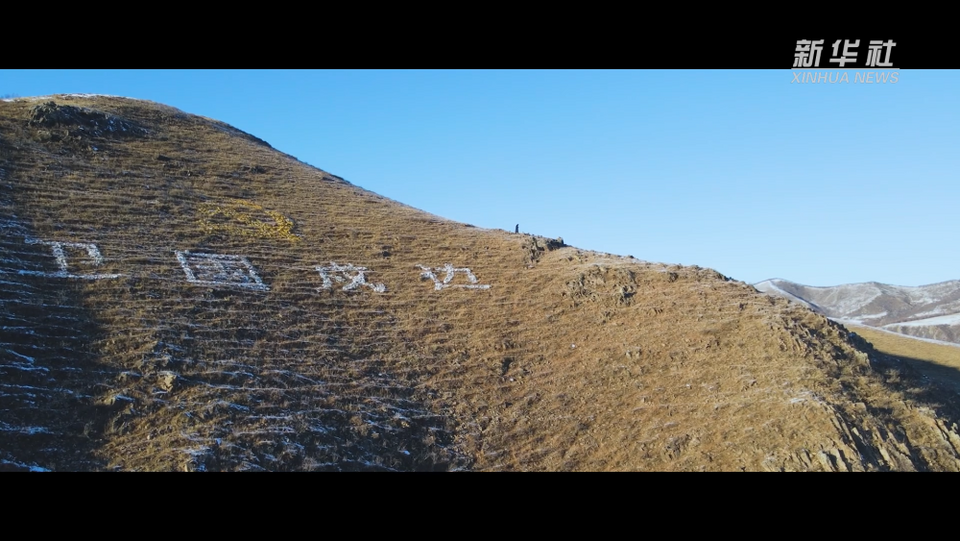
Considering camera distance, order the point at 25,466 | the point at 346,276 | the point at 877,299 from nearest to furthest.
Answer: the point at 25,466 → the point at 346,276 → the point at 877,299

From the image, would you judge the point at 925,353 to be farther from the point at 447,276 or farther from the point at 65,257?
the point at 65,257

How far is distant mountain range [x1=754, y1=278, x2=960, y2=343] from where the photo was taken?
146 ft

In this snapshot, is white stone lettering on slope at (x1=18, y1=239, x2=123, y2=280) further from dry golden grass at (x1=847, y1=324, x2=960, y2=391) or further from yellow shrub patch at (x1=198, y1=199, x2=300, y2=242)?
→ dry golden grass at (x1=847, y1=324, x2=960, y2=391)

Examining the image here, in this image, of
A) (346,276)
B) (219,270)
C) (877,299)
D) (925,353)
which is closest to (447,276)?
(346,276)

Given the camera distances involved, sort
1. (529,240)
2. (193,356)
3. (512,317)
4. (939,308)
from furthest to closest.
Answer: (939,308) → (529,240) → (512,317) → (193,356)

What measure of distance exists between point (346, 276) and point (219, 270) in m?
3.41

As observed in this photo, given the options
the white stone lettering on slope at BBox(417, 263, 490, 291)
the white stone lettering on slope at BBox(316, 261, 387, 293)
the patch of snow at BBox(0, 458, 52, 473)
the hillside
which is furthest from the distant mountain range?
the patch of snow at BBox(0, 458, 52, 473)

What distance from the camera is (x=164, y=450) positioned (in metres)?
10.4

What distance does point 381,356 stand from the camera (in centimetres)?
1480

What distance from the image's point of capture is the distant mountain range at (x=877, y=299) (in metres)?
44.6

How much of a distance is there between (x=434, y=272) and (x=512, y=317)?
3.53m

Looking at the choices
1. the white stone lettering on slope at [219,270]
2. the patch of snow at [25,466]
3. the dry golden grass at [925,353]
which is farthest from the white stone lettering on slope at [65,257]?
the dry golden grass at [925,353]

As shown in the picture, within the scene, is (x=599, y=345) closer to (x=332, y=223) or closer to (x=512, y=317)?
(x=512, y=317)
